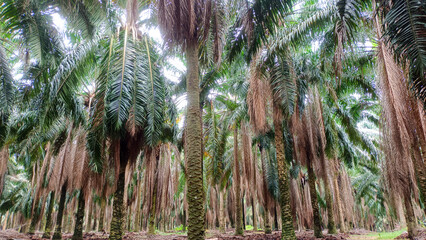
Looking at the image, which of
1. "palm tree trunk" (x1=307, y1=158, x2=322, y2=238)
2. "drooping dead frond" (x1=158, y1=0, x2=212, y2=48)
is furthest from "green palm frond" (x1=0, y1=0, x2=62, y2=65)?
"palm tree trunk" (x1=307, y1=158, x2=322, y2=238)

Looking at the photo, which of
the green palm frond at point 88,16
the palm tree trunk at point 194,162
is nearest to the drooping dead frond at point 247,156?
the palm tree trunk at point 194,162

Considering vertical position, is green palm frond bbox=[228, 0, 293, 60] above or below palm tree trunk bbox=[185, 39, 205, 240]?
above

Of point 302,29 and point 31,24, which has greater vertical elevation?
point 302,29

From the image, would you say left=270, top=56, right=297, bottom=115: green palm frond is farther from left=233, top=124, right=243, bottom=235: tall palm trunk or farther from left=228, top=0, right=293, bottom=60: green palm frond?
left=233, top=124, right=243, bottom=235: tall palm trunk

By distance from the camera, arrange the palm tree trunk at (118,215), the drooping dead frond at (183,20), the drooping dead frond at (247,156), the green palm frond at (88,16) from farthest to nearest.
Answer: the drooping dead frond at (247,156) → the palm tree trunk at (118,215) → the green palm frond at (88,16) → the drooping dead frond at (183,20)

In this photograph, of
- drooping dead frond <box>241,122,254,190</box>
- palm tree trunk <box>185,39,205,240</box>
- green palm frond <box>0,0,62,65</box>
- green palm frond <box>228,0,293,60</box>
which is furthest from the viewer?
drooping dead frond <box>241,122,254,190</box>

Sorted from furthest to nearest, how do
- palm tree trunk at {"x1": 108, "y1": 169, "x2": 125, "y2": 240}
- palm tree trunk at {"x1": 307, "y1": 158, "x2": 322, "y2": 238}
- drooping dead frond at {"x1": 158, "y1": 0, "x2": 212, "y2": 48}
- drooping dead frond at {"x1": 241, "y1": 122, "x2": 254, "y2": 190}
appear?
drooping dead frond at {"x1": 241, "y1": 122, "x2": 254, "y2": 190} < palm tree trunk at {"x1": 307, "y1": 158, "x2": 322, "y2": 238} < palm tree trunk at {"x1": 108, "y1": 169, "x2": 125, "y2": 240} < drooping dead frond at {"x1": 158, "y1": 0, "x2": 212, "y2": 48}

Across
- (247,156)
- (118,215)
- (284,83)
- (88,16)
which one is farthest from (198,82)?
(247,156)

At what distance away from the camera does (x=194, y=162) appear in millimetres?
6477

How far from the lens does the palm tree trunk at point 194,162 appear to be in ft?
20.0

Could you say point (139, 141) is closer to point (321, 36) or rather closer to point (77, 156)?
point (77, 156)

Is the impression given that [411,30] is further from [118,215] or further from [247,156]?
[118,215]

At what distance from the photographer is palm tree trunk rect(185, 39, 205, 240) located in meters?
6.10

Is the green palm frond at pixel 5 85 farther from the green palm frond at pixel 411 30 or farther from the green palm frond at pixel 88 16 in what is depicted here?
the green palm frond at pixel 411 30
